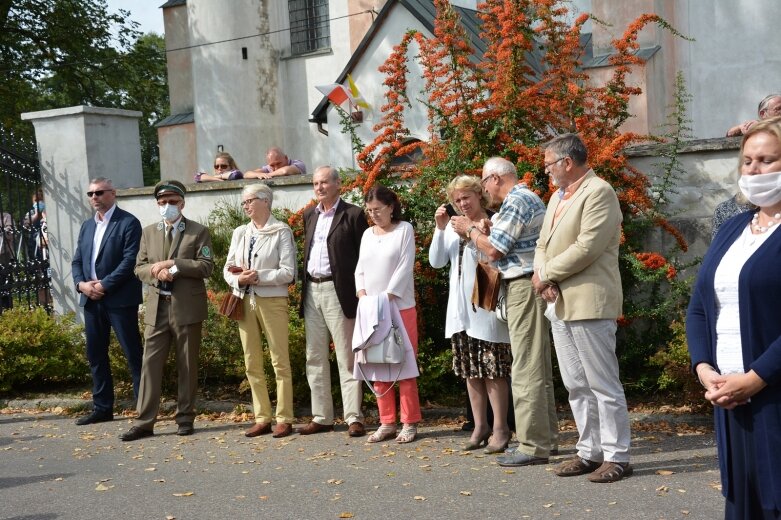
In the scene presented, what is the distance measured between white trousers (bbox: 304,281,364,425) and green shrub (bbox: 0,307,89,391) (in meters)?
3.57

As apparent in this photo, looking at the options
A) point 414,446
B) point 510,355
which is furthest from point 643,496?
point 414,446

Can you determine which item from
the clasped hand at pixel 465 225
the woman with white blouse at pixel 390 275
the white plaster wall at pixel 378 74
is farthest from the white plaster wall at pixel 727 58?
the clasped hand at pixel 465 225

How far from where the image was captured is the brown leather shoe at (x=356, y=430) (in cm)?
804

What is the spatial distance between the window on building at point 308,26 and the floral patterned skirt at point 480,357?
21158 mm

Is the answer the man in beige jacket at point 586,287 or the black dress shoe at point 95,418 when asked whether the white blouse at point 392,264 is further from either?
the black dress shoe at point 95,418

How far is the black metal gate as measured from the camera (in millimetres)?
11891

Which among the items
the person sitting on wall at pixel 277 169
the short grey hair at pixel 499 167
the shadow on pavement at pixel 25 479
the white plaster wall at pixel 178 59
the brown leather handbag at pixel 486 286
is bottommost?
the shadow on pavement at pixel 25 479

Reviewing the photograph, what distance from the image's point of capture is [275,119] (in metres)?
27.9

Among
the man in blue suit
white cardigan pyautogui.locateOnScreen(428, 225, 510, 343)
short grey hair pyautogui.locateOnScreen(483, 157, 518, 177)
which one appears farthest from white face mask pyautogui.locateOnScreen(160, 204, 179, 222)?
short grey hair pyautogui.locateOnScreen(483, 157, 518, 177)

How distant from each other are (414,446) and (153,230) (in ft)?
10.4

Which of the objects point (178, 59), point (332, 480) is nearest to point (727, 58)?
point (332, 480)

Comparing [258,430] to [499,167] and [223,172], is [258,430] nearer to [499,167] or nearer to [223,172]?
[499,167]

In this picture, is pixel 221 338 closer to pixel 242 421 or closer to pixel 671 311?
pixel 242 421

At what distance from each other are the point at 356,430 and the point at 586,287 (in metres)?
2.80
